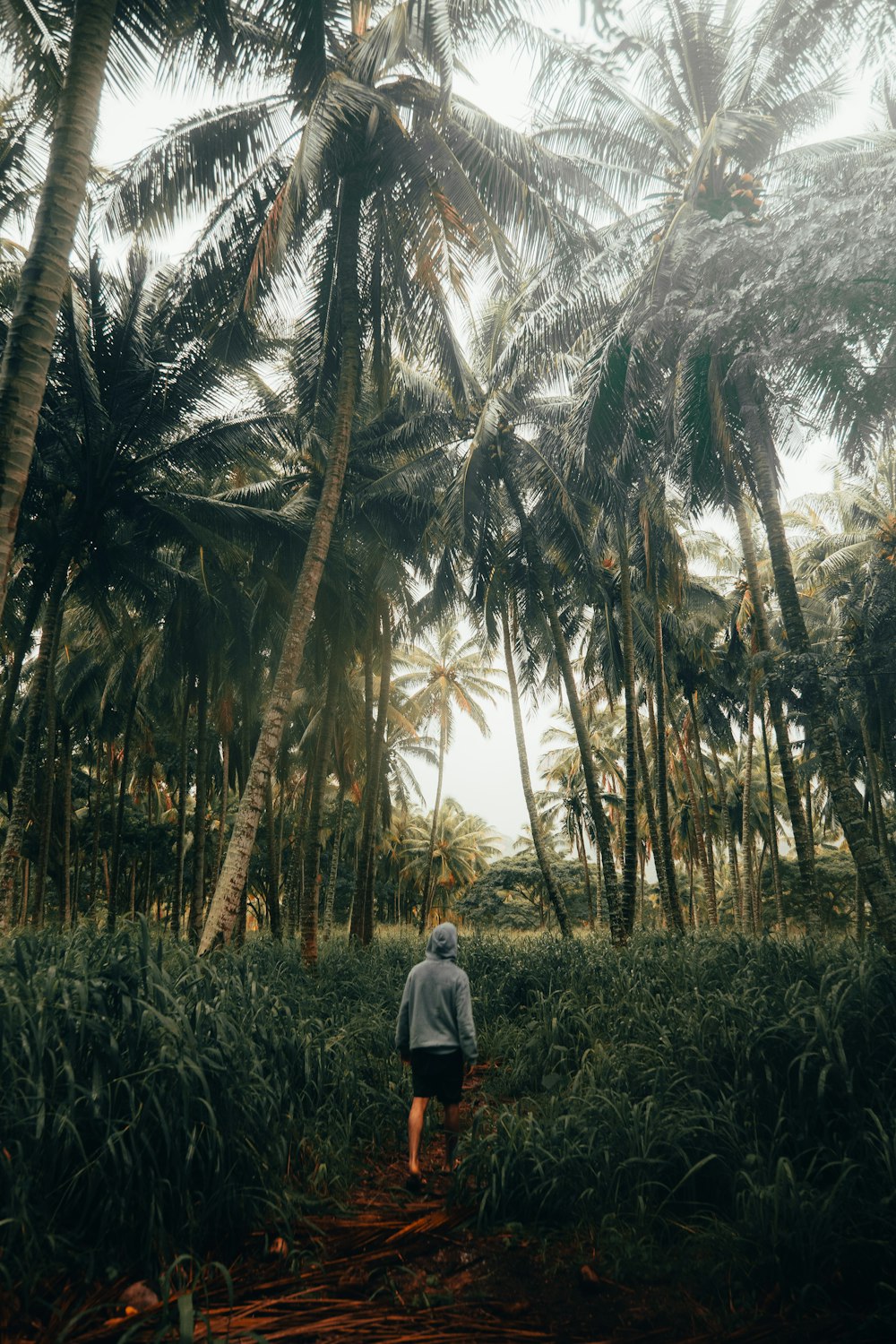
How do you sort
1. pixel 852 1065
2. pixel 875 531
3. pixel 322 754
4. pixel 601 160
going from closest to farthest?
pixel 852 1065, pixel 601 160, pixel 322 754, pixel 875 531

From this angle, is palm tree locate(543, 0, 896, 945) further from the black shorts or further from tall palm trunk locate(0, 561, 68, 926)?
tall palm trunk locate(0, 561, 68, 926)

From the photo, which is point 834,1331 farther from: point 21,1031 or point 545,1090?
point 21,1031

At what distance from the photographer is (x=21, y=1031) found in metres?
3.08

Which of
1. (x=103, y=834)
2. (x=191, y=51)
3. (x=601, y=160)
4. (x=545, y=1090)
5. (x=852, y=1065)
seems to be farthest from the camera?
(x=103, y=834)

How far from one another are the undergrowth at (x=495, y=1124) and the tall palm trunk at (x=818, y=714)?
0.92 m

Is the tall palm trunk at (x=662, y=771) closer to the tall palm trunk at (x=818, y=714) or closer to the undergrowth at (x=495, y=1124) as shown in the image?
the tall palm trunk at (x=818, y=714)

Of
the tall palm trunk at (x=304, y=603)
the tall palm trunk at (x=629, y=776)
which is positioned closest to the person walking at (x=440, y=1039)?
the tall palm trunk at (x=304, y=603)

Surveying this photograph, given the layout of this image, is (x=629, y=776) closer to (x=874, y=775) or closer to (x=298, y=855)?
(x=874, y=775)

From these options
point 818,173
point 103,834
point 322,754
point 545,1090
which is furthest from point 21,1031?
A: point 103,834

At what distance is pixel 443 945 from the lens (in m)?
4.58

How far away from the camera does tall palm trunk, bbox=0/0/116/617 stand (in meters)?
4.66

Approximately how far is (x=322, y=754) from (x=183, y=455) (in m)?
4.85

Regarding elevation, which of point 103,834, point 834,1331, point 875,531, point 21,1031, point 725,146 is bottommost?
point 834,1331

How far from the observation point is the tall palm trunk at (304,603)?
23.6 feet
